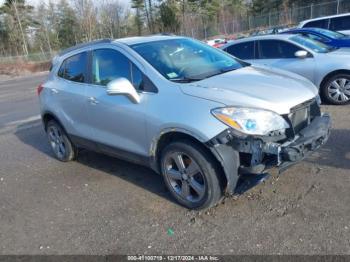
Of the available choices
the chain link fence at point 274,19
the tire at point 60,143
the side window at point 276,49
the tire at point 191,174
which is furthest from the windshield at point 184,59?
the chain link fence at point 274,19

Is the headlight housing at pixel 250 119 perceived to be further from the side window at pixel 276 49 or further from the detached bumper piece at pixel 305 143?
the side window at pixel 276 49

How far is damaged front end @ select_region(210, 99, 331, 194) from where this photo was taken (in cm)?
345

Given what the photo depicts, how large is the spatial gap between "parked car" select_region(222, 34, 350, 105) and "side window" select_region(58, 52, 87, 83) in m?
4.47

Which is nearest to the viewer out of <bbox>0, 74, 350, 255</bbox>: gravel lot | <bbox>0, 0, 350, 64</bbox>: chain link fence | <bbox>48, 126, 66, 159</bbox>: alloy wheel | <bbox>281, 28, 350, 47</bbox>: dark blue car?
<bbox>0, 74, 350, 255</bbox>: gravel lot

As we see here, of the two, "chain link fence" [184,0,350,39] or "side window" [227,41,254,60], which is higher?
"side window" [227,41,254,60]

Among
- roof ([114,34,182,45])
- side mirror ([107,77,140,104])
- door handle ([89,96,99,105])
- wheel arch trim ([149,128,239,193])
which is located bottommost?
wheel arch trim ([149,128,239,193])

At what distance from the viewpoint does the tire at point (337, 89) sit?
7336 millimetres

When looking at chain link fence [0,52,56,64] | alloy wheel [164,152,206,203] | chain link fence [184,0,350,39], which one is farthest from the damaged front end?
chain link fence [0,52,56,64]

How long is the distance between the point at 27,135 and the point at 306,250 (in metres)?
6.67

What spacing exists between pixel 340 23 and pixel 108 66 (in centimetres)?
1170

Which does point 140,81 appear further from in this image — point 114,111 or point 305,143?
point 305,143

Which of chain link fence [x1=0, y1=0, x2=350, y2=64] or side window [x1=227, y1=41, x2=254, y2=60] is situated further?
chain link fence [x1=0, y1=0, x2=350, y2=64]

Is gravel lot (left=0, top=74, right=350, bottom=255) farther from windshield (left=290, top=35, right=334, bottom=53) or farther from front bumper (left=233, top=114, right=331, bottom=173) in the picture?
windshield (left=290, top=35, right=334, bottom=53)

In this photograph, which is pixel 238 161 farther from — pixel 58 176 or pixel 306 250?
pixel 58 176
